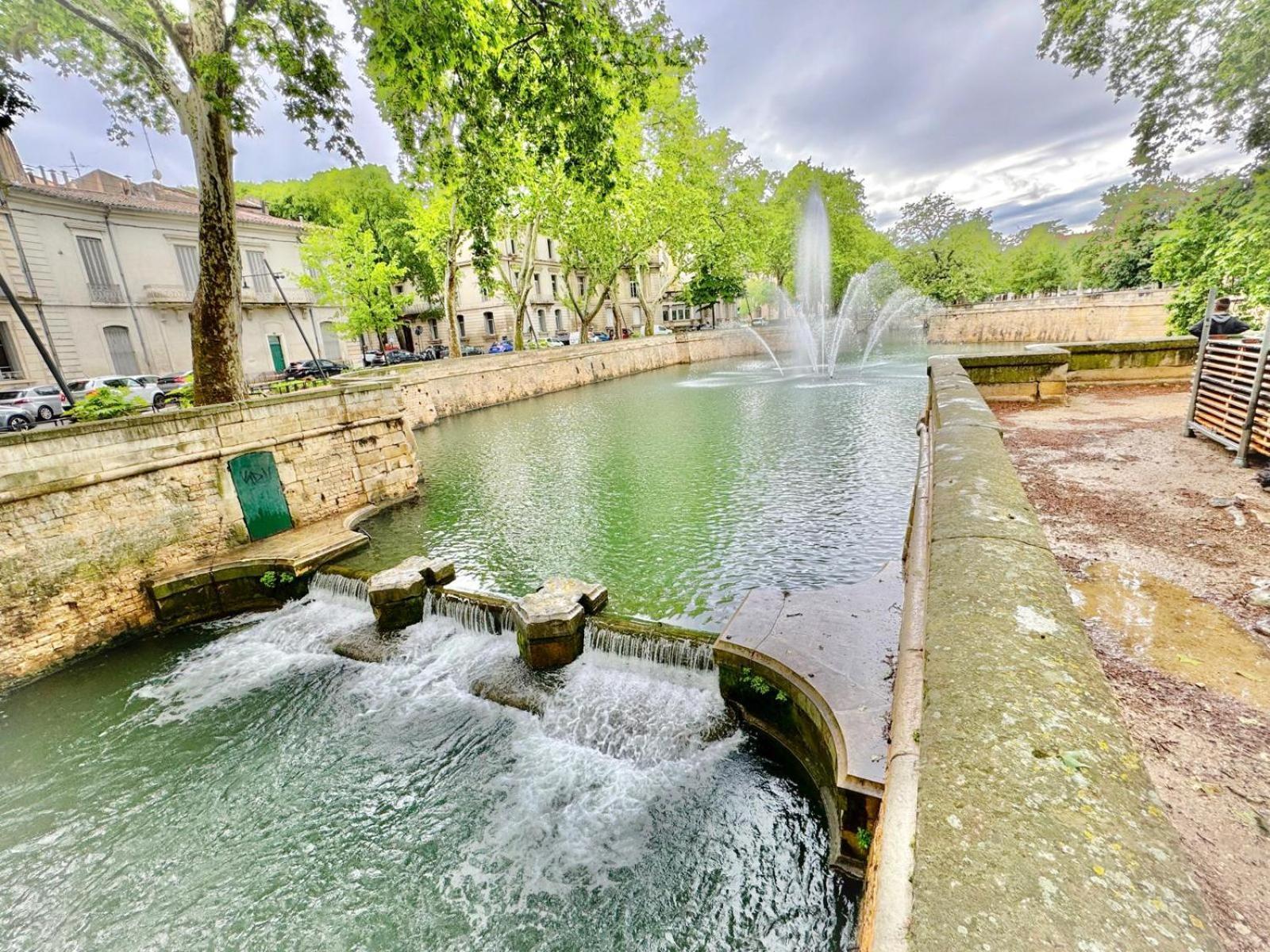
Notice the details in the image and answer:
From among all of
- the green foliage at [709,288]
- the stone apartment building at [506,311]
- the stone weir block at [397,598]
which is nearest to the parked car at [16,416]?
the stone weir block at [397,598]

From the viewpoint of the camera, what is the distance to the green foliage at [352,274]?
27.0m

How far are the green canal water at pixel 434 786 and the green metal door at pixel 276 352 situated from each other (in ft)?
92.8

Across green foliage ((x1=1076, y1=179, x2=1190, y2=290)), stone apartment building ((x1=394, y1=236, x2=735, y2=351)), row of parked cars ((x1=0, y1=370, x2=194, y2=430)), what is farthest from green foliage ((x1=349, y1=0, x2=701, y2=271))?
stone apartment building ((x1=394, y1=236, x2=735, y2=351))

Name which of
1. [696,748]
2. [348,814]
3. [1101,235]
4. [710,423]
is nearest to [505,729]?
[348,814]

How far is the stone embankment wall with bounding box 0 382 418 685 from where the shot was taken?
23.4 ft

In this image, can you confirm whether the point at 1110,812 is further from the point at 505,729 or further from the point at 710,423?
the point at 710,423

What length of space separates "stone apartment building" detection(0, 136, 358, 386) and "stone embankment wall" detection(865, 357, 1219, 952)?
86.9 ft

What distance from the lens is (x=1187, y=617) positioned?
2.91 m

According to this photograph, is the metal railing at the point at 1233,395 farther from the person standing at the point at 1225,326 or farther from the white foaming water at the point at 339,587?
the white foaming water at the point at 339,587

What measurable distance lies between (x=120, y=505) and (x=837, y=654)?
33.5 ft

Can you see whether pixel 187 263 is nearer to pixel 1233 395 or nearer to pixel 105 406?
pixel 105 406

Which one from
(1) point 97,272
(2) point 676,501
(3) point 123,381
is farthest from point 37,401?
(2) point 676,501

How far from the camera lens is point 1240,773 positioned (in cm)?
195

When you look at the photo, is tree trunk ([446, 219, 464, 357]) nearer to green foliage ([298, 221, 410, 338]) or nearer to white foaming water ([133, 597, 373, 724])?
green foliage ([298, 221, 410, 338])
